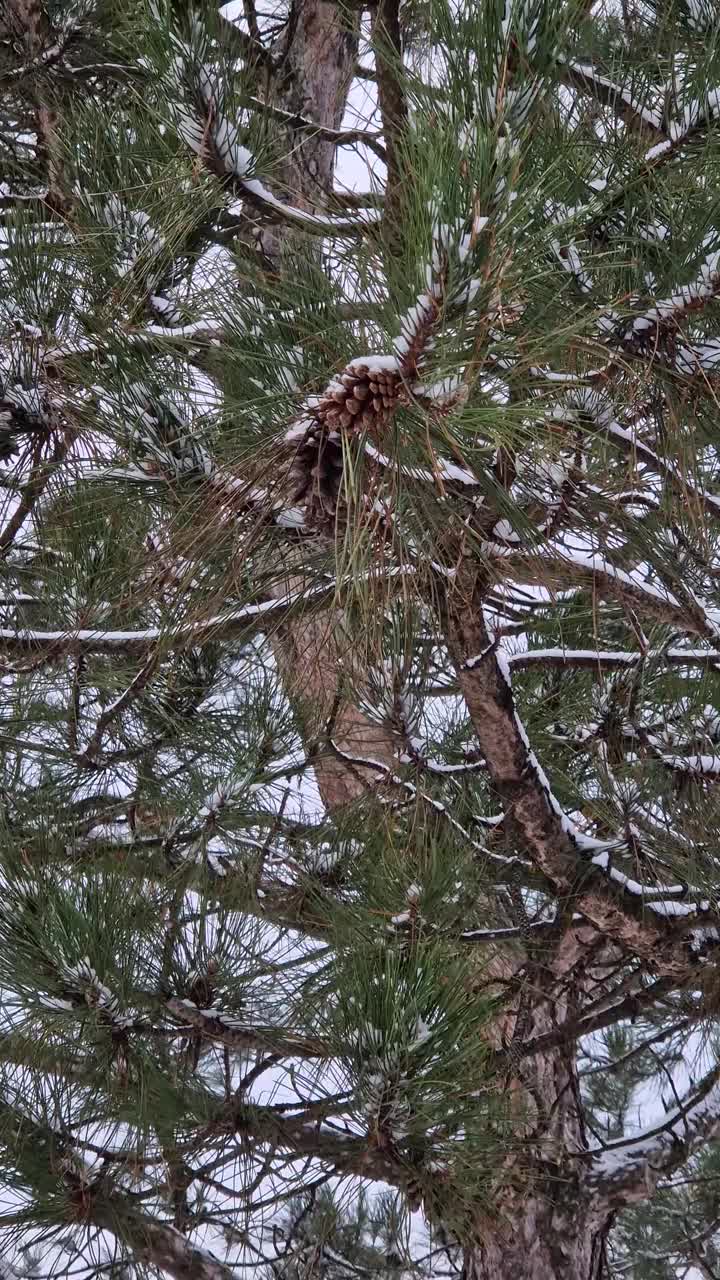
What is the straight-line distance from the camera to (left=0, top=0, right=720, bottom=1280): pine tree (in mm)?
604

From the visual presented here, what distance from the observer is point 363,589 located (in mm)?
697

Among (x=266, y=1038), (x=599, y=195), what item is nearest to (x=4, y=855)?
(x=266, y=1038)

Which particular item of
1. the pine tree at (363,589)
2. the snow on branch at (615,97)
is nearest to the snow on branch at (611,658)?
the pine tree at (363,589)

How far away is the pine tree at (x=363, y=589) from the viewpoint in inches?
23.8

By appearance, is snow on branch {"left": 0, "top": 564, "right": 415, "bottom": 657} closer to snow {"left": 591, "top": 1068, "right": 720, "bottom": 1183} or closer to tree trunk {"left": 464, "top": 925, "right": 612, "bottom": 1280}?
tree trunk {"left": 464, "top": 925, "right": 612, "bottom": 1280}

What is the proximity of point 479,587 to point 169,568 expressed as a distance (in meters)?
0.25

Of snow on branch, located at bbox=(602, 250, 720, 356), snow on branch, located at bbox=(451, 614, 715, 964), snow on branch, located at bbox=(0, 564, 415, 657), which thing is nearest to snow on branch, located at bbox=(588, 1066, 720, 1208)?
snow on branch, located at bbox=(451, 614, 715, 964)

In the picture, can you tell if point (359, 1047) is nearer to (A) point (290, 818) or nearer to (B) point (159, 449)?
(B) point (159, 449)

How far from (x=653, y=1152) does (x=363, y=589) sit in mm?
993

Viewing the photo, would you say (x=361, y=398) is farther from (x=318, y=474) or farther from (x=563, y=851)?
(x=563, y=851)

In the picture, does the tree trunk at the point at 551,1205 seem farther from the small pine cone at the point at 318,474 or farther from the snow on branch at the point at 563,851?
the small pine cone at the point at 318,474

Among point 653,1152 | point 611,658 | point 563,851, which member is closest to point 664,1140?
point 653,1152

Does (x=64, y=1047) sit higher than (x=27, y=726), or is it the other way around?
(x=27, y=726)

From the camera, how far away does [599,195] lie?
743mm
